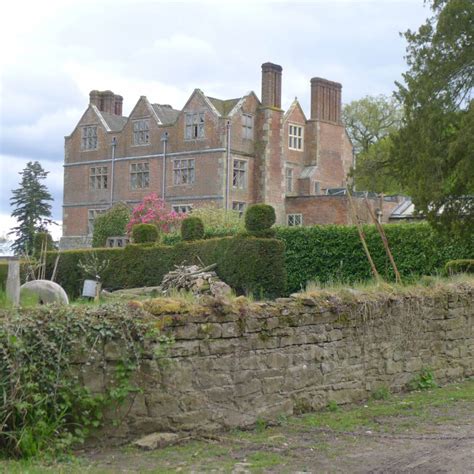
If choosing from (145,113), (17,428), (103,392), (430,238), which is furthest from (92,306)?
(145,113)

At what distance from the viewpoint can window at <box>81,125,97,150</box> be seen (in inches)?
2119

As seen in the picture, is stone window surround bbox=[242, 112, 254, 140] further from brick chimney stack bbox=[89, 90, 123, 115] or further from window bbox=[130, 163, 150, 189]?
brick chimney stack bbox=[89, 90, 123, 115]

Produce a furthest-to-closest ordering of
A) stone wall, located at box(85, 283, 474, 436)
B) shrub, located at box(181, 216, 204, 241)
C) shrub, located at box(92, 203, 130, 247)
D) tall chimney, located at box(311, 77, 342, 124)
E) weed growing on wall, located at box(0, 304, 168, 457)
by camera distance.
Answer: tall chimney, located at box(311, 77, 342, 124)
shrub, located at box(92, 203, 130, 247)
shrub, located at box(181, 216, 204, 241)
stone wall, located at box(85, 283, 474, 436)
weed growing on wall, located at box(0, 304, 168, 457)

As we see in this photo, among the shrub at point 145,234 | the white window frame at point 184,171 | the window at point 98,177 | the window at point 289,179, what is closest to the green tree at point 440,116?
the shrub at point 145,234

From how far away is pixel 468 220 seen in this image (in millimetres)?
22469

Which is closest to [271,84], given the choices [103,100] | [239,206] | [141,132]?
[239,206]

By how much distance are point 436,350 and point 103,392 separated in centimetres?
634

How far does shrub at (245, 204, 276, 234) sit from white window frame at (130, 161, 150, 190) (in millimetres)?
22556

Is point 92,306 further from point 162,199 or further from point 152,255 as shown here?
point 162,199

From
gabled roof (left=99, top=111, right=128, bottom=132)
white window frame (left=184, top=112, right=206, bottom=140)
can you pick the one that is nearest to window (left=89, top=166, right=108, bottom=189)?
gabled roof (left=99, top=111, right=128, bottom=132)

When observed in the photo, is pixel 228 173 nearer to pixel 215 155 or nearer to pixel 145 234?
pixel 215 155

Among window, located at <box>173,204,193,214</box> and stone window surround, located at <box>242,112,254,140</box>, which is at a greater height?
stone window surround, located at <box>242,112,254,140</box>

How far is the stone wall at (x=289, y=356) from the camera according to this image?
26.8 ft

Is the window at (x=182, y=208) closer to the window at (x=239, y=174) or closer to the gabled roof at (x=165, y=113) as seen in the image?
the window at (x=239, y=174)
